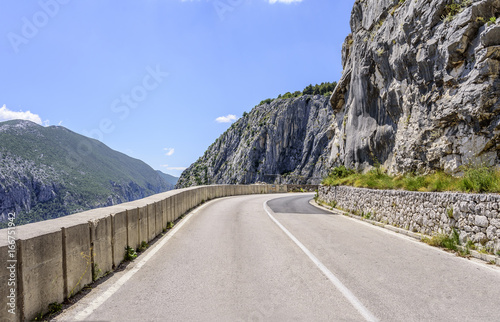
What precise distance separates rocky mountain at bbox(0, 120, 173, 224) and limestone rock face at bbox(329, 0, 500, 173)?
85.8 metres

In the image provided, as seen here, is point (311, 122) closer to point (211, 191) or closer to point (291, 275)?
point (211, 191)

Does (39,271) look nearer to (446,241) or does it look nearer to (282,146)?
(446,241)

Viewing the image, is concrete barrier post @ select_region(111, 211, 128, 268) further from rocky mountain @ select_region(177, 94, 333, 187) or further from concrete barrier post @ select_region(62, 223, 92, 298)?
rocky mountain @ select_region(177, 94, 333, 187)

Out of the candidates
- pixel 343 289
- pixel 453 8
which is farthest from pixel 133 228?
pixel 453 8

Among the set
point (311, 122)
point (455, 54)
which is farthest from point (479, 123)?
A: point (311, 122)

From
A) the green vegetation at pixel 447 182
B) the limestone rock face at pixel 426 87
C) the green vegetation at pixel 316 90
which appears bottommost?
the green vegetation at pixel 447 182

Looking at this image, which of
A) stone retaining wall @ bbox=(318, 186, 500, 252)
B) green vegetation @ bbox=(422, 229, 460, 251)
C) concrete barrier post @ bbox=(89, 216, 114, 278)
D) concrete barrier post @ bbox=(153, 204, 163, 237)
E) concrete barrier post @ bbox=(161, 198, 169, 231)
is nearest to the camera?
concrete barrier post @ bbox=(89, 216, 114, 278)

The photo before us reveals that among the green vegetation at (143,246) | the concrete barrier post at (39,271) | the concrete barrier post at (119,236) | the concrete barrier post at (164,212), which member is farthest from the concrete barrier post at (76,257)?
the concrete barrier post at (164,212)

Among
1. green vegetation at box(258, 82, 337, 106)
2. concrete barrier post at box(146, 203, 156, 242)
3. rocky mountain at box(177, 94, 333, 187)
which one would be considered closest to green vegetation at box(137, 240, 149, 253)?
concrete barrier post at box(146, 203, 156, 242)

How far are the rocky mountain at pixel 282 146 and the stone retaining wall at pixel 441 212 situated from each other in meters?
92.5

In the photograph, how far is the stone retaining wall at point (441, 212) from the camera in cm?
750

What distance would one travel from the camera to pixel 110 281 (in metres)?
5.72

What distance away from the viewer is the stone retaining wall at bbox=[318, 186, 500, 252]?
750 cm

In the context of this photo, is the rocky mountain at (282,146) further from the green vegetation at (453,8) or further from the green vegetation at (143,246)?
the green vegetation at (143,246)
